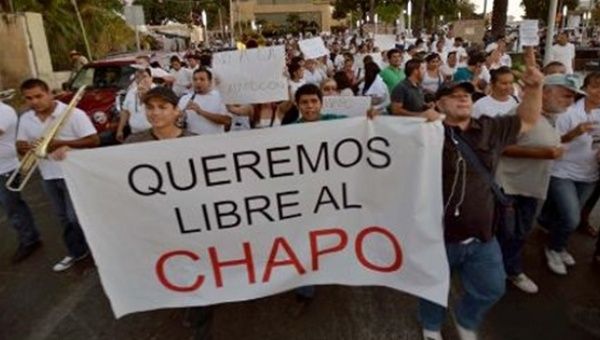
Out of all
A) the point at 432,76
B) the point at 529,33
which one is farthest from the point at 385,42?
the point at 529,33

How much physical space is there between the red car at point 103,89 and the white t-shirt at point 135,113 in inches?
78.6

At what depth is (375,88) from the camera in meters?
7.44

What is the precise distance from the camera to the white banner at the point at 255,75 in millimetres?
4449

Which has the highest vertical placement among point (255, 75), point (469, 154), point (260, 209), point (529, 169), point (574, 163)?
point (255, 75)

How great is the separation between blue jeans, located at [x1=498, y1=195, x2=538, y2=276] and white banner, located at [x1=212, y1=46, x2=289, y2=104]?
1.98 m

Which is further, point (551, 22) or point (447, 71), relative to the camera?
point (551, 22)

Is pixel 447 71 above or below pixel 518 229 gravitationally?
above

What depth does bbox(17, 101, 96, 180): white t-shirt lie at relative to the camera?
15.0ft

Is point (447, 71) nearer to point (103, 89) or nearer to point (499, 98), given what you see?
point (499, 98)

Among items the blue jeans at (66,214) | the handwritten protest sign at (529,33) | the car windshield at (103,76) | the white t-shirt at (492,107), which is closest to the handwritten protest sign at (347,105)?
the white t-shirt at (492,107)

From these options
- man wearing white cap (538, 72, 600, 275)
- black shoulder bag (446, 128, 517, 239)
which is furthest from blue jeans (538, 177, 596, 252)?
black shoulder bag (446, 128, 517, 239)

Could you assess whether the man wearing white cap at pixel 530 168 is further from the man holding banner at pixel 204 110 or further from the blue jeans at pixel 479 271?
the man holding banner at pixel 204 110

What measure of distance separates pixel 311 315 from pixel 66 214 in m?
2.44

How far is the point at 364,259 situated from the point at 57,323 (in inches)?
96.8
